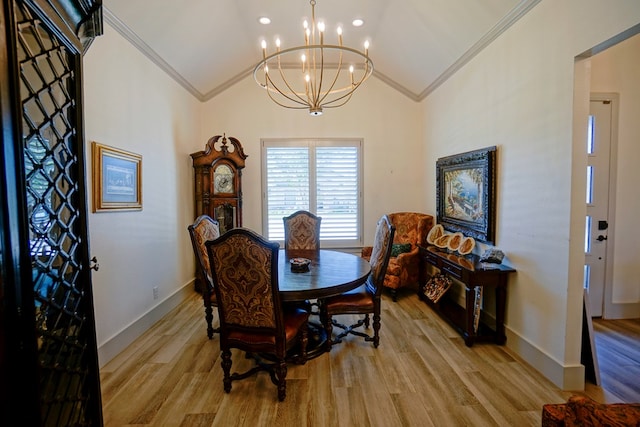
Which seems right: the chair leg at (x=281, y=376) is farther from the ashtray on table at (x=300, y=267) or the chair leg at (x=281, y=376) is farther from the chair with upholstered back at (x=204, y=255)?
the chair with upholstered back at (x=204, y=255)

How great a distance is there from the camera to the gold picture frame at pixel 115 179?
246 centimetres

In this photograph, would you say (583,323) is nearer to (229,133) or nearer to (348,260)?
(348,260)

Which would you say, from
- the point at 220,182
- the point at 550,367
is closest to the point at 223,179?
the point at 220,182

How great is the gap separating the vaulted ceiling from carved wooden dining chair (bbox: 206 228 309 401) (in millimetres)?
2315

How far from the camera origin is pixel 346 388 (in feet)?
7.27

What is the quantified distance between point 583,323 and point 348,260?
186cm

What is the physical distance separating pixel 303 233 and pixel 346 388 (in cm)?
193

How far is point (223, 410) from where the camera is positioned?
200 centimetres

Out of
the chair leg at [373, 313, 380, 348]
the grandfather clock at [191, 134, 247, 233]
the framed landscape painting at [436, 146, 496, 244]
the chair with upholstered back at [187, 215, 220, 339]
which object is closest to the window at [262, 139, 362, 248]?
the grandfather clock at [191, 134, 247, 233]

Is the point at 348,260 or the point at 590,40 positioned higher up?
the point at 590,40

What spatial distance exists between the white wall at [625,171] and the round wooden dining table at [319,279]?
280 centimetres

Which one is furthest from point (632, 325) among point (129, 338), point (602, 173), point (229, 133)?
point (229, 133)

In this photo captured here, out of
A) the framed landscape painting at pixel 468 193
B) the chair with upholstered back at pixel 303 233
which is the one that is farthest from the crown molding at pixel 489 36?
the chair with upholstered back at pixel 303 233

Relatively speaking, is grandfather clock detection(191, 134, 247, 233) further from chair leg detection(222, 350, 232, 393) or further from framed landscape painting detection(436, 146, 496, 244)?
framed landscape painting detection(436, 146, 496, 244)
